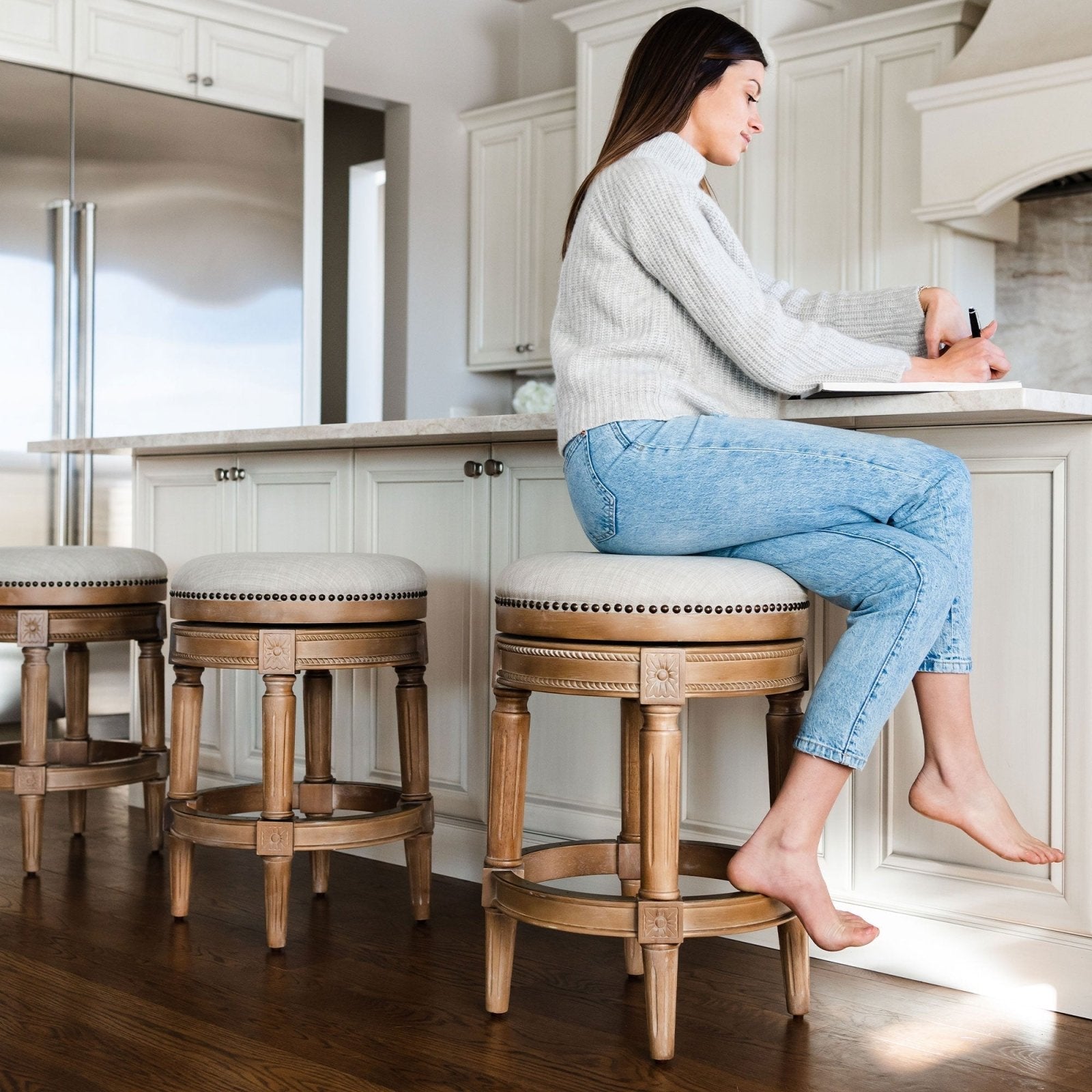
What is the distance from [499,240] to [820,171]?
147cm

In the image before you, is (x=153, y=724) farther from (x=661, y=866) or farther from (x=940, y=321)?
(x=940, y=321)

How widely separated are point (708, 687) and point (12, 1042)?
0.91m

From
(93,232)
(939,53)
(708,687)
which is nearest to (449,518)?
(708,687)

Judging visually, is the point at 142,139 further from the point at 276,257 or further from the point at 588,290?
the point at 588,290

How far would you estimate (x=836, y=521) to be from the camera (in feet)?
5.41

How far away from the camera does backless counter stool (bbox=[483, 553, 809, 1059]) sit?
1598 mm

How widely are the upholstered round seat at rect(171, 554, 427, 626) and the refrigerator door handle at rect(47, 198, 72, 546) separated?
1.94 metres

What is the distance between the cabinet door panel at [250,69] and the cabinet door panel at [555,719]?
2.44 metres

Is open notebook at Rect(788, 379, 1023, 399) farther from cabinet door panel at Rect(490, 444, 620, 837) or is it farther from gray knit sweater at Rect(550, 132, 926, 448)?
cabinet door panel at Rect(490, 444, 620, 837)

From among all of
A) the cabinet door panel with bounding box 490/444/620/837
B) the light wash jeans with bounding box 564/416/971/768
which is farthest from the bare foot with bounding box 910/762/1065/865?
the cabinet door panel with bounding box 490/444/620/837

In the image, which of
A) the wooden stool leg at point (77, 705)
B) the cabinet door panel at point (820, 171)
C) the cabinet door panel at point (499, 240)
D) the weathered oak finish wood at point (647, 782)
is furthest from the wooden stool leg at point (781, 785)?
the cabinet door panel at point (499, 240)

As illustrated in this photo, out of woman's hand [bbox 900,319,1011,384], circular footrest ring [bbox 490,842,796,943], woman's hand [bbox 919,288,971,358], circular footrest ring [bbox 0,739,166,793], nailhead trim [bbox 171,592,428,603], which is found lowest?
circular footrest ring [bbox 0,739,166,793]

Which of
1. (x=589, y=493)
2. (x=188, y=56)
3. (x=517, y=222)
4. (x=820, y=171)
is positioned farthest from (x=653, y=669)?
(x=517, y=222)

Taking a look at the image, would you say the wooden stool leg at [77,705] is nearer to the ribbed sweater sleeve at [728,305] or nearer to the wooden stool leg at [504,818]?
the wooden stool leg at [504,818]
